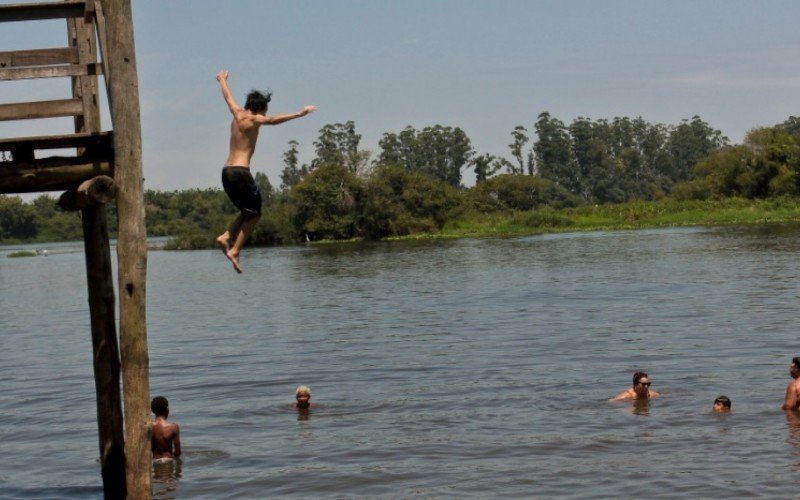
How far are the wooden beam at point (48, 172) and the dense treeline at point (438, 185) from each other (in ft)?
281

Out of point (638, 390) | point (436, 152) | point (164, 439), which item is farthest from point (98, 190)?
point (436, 152)

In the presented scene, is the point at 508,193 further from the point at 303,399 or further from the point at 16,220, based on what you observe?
the point at 303,399

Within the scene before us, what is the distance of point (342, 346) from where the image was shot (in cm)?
2958

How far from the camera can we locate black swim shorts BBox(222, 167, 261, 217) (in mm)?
9820

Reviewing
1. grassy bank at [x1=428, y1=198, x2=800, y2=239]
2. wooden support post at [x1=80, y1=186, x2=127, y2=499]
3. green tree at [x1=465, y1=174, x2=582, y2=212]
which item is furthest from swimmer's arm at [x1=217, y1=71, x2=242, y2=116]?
green tree at [x1=465, y1=174, x2=582, y2=212]

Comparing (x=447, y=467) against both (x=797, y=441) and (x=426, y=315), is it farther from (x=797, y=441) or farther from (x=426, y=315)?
(x=426, y=315)

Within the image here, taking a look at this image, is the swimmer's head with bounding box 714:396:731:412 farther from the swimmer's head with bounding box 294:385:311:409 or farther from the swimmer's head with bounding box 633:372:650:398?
the swimmer's head with bounding box 294:385:311:409

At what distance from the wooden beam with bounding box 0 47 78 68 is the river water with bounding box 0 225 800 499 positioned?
652 centimetres

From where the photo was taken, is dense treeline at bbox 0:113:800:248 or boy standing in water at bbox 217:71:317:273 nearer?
boy standing in water at bbox 217:71:317:273

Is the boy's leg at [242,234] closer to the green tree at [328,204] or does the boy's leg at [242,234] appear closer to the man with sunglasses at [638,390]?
the man with sunglasses at [638,390]

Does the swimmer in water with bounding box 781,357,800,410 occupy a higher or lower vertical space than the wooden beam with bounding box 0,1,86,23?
lower

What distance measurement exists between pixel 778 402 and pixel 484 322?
588 inches

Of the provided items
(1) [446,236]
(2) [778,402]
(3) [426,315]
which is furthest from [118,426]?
(1) [446,236]

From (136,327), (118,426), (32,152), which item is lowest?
(118,426)
